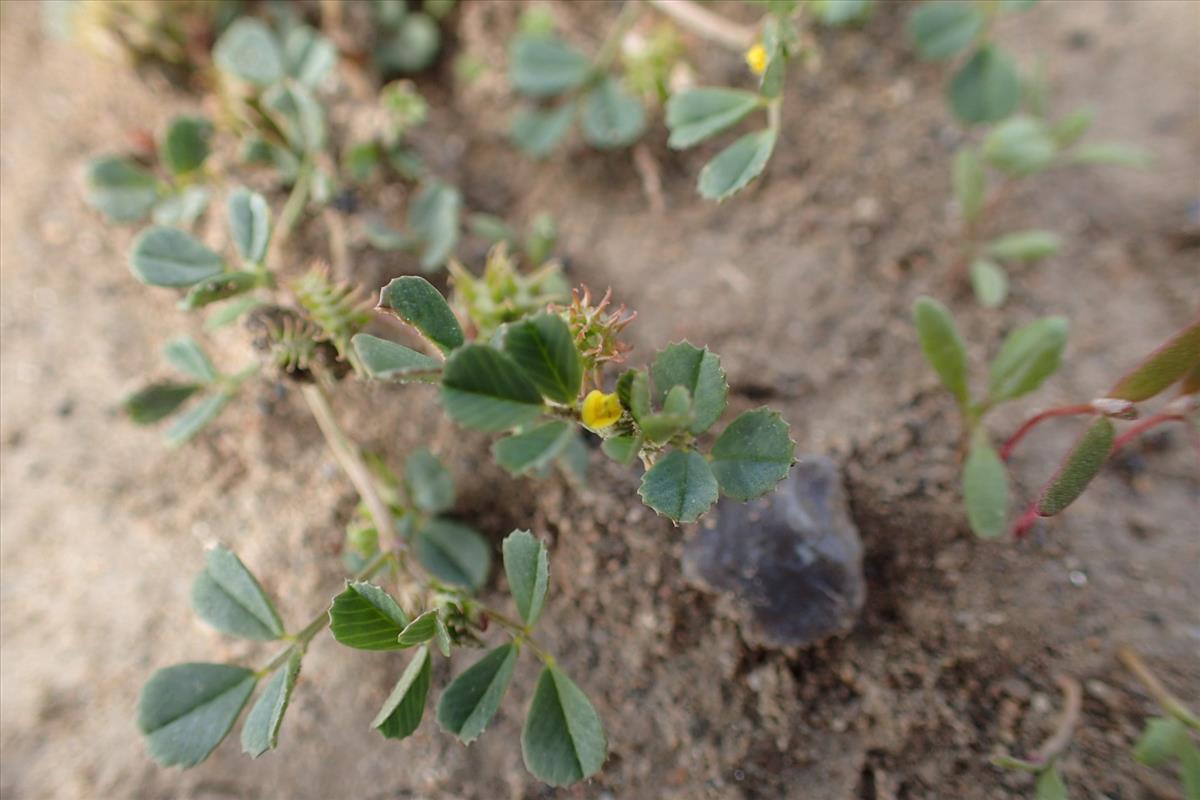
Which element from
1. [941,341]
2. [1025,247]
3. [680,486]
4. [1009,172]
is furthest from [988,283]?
[680,486]

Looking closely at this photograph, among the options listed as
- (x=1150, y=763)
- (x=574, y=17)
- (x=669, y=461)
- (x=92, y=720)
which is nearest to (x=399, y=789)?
(x=92, y=720)

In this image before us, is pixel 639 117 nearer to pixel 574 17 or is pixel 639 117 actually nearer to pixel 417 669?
pixel 574 17

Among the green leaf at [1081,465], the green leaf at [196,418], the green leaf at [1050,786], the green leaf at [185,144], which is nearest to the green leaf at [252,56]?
the green leaf at [185,144]

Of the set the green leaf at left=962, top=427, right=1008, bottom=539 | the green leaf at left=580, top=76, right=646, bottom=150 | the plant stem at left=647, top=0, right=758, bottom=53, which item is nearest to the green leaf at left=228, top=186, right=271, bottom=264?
the green leaf at left=580, top=76, right=646, bottom=150

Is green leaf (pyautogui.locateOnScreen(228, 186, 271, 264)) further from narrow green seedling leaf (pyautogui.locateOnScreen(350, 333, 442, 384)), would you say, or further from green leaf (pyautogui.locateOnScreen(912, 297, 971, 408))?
green leaf (pyautogui.locateOnScreen(912, 297, 971, 408))

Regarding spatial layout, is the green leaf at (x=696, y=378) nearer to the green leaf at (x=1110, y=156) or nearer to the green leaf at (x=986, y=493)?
the green leaf at (x=986, y=493)

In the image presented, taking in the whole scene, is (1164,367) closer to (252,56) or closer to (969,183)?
(969,183)
